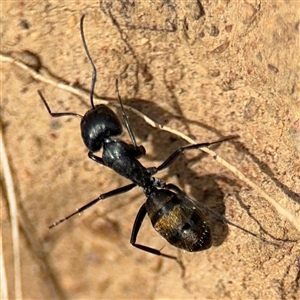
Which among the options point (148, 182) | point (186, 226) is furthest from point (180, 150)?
point (186, 226)

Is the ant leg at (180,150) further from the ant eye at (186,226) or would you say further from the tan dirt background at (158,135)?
the ant eye at (186,226)

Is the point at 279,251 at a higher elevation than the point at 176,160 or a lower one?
lower

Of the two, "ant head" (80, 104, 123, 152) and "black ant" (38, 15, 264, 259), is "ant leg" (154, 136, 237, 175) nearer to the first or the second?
"black ant" (38, 15, 264, 259)

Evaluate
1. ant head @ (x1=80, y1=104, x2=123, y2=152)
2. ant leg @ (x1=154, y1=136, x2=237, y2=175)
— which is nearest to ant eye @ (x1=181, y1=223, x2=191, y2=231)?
ant leg @ (x1=154, y1=136, x2=237, y2=175)

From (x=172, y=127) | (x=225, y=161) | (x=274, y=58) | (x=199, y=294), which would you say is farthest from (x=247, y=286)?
(x=274, y=58)

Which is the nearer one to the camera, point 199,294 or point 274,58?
point 274,58

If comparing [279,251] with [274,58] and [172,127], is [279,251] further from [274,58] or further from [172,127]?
[274,58]

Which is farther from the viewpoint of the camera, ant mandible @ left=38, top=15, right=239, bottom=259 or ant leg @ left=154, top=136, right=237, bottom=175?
ant leg @ left=154, top=136, right=237, bottom=175
